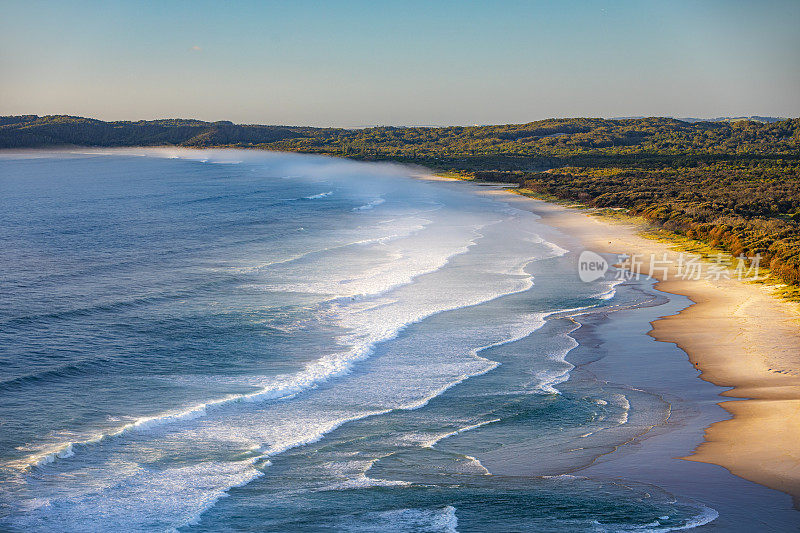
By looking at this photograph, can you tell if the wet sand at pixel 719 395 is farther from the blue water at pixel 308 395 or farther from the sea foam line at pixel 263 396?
the sea foam line at pixel 263 396

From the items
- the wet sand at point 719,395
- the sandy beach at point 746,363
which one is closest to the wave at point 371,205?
the sandy beach at point 746,363

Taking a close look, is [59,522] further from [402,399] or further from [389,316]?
[389,316]

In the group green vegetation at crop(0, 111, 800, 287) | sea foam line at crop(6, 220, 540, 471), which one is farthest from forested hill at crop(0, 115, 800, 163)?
sea foam line at crop(6, 220, 540, 471)

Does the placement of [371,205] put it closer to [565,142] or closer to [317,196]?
[317,196]
